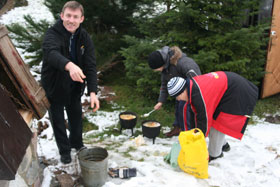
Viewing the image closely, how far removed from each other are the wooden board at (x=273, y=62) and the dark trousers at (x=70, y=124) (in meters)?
4.71

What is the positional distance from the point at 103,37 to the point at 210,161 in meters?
5.17

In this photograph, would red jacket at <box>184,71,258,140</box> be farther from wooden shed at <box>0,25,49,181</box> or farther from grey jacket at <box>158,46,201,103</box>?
wooden shed at <box>0,25,49,181</box>

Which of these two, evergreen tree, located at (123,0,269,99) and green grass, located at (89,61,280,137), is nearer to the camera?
evergreen tree, located at (123,0,269,99)

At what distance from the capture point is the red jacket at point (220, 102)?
2.79 metres

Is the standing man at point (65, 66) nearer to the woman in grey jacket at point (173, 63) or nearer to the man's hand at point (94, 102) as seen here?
the man's hand at point (94, 102)

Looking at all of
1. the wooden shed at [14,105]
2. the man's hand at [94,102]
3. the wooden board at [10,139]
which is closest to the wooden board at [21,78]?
the wooden shed at [14,105]

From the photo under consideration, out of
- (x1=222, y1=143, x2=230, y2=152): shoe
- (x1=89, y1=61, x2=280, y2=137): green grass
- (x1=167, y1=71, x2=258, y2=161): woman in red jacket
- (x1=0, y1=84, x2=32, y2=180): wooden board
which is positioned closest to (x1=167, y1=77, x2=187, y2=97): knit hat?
(x1=167, y1=71, x2=258, y2=161): woman in red jacket

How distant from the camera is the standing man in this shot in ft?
8.64

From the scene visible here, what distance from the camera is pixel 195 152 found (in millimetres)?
2859

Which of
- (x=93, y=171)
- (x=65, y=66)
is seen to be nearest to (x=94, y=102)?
(x=65, y=66)

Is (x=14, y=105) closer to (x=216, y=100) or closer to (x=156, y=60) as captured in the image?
(x=156, y=60)

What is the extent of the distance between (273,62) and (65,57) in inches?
206

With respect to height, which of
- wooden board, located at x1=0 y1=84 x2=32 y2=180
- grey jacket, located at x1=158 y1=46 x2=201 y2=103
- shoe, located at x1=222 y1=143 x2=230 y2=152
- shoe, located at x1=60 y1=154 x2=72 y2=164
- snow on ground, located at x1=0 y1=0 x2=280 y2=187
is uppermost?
grey jacket, located at x1=158 y1=46 x2=201 y2=103

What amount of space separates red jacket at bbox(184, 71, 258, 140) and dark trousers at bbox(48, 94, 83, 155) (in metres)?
1.50
